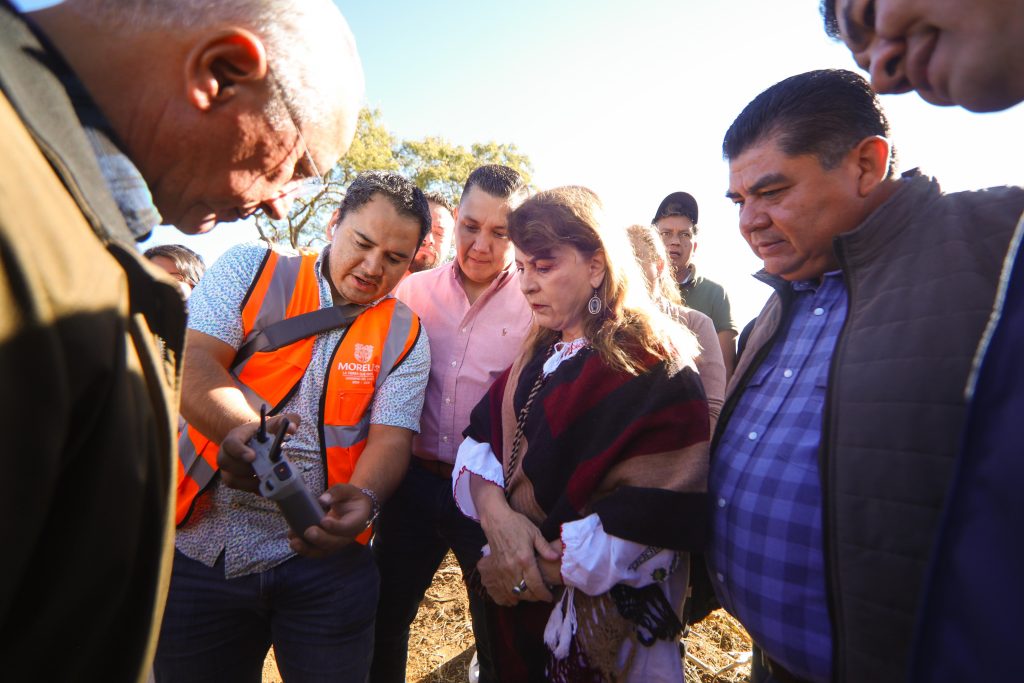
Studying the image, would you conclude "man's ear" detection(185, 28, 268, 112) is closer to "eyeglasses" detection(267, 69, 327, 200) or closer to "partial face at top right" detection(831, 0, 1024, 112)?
"eyeglasses" detection(267, 69, 327, 200)

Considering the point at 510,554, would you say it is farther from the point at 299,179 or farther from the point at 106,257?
the point at 106,257

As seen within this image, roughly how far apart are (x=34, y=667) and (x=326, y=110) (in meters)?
1.13

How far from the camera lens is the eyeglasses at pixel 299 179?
1.08 m

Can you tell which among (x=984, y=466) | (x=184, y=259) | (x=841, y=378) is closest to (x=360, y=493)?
(x=841, y=378)

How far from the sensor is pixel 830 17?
1226 millimetres

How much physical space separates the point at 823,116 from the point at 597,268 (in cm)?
94

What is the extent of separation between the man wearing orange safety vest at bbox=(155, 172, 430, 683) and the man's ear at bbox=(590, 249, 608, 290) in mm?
836

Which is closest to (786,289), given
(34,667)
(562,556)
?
(562,556)

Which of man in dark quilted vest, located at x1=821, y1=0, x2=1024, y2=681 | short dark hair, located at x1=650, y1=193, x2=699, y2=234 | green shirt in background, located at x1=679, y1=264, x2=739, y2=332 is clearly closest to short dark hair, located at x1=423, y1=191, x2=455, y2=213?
short dark hair, located at x1=650, y1=193, x2=699, y2=234

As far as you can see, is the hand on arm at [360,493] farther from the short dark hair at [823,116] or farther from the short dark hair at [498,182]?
the short dark hair at [823,116]

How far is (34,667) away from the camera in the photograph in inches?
28.7

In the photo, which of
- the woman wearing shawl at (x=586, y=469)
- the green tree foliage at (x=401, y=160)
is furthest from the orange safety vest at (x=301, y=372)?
the green tree foliage at (x=401, y=160)

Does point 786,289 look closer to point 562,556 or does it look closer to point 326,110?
point 562,556

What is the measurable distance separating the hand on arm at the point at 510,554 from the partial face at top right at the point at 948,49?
158cm
